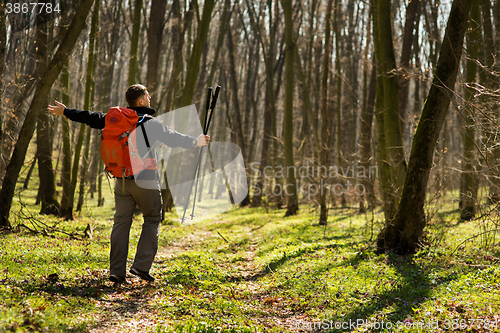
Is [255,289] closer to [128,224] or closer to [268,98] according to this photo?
[128,224]

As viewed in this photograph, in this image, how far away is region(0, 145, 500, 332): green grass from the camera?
12.0ft

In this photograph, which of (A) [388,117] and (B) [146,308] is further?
(A) [388,117]

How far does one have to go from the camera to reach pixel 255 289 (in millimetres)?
5516

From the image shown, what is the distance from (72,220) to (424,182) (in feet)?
29.7

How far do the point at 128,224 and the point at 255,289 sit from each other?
2.23 meters

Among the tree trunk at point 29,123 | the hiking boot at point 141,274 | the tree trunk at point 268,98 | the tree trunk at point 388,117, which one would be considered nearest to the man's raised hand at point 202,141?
the hiking boot at point 141,274

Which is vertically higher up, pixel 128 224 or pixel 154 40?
pixel 154 40

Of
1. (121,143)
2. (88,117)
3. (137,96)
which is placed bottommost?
(121,143)

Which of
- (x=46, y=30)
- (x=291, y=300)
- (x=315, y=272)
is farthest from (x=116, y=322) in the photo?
(x=46, y=30)

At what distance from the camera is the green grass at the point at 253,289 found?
3.65 meters

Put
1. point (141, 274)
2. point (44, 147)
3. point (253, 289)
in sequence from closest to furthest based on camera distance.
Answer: point (141, 274) → point (253, 289) → point (44, 147)

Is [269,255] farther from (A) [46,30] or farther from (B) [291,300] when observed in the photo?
(A) [46,30]

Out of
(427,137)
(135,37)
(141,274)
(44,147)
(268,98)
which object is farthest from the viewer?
(268,98)

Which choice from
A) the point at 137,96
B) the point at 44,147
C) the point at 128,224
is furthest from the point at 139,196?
the point at 44,147
